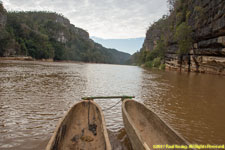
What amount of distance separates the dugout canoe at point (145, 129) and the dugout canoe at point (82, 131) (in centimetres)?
56

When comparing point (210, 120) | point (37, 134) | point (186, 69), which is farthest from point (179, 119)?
point (186, 69)

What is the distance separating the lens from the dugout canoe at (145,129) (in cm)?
269

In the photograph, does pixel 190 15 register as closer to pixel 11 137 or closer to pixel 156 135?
pixel 156 135

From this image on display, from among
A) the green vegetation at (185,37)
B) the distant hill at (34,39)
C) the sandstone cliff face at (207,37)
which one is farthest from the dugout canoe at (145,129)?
the distant hill at (34,39)

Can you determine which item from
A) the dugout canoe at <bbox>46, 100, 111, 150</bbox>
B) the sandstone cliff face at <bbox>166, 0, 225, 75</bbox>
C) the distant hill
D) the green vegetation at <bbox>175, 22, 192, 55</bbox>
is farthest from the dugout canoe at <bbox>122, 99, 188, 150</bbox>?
the distant hill

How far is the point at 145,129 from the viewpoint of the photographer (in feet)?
12.3

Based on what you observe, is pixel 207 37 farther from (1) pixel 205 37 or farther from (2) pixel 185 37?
(2) pixel 185 37

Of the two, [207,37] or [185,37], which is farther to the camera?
[185,37]

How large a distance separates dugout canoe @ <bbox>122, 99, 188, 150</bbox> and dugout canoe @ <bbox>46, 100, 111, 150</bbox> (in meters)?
0.56

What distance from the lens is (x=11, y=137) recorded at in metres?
3.44

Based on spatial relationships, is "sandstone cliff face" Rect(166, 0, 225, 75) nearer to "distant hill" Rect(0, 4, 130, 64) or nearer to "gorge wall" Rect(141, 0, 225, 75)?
"gorge wall" Rect(141, 0, 225, 75)

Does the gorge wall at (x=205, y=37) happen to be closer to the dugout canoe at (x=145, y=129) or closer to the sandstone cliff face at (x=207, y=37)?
the sandstone cliff face at (x=207, y=37)

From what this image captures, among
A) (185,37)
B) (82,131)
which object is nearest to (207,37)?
(185,37)

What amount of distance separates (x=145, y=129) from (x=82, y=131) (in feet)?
5.43
